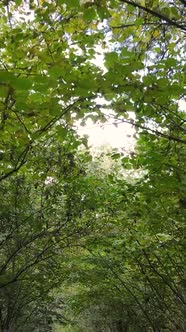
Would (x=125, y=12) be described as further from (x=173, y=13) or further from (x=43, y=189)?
(x=43, y=189)

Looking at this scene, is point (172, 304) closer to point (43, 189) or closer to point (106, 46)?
point (43, 189)

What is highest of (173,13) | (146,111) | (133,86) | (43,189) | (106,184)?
(106,184)

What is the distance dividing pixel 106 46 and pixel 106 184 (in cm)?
334

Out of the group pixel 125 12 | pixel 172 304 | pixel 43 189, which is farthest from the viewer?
pixel 172 304

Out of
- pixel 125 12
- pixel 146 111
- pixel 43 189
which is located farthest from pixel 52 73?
pixel 43 189

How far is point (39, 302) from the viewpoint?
34.1 feet

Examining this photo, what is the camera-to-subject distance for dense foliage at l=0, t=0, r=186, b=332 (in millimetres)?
2686

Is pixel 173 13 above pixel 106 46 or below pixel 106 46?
below

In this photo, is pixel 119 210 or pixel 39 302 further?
pixel 39 302

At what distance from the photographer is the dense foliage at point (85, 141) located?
2.69m

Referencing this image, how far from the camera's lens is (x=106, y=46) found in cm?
414

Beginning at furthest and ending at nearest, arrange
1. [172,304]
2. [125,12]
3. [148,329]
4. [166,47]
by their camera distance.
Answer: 1. [148,329]
2. [172,304]
3. [166,47]
4. [125,12]

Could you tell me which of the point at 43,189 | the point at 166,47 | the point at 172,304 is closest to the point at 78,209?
the point at 43,189

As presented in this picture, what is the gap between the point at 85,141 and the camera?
147 inches
